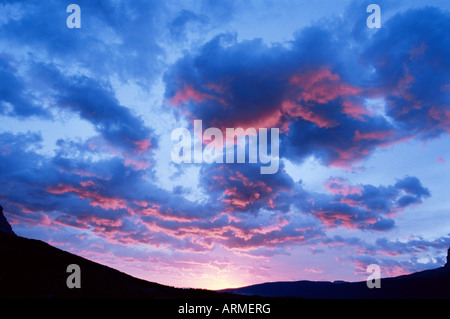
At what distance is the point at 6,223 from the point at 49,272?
94173 millimetres

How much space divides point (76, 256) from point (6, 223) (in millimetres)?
81024
